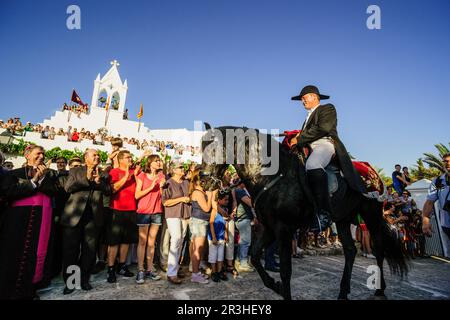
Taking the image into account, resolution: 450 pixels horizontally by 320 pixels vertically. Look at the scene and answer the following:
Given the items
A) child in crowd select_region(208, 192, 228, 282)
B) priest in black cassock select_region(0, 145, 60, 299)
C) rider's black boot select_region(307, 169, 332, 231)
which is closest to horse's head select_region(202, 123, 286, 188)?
rider's black boot select_region(307, 169, 332, 231)

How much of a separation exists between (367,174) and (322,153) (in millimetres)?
1867

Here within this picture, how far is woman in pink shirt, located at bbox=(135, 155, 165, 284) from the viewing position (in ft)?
16.6

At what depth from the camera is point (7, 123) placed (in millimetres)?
21812

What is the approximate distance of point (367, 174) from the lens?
5.17 metres

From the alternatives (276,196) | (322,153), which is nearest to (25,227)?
(276,196)

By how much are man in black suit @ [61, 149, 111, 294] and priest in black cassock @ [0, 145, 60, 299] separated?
0.31m

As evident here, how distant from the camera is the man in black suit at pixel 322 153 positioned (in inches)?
149

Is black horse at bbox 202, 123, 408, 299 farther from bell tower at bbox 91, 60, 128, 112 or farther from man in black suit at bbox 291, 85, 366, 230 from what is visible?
bell tower at bbox 91, 60, 128, 112

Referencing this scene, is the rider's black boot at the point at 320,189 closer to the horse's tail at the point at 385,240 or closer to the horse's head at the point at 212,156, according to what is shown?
the horse's head at the point at 212,156

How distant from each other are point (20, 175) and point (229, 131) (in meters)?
3.42

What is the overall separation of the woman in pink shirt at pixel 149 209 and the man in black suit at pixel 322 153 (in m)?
3.24

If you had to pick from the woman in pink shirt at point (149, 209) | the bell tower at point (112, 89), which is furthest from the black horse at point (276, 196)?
the bell tower at point (112, 89)
